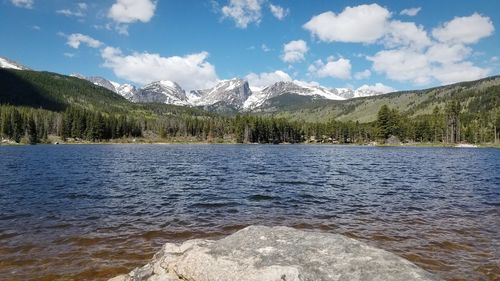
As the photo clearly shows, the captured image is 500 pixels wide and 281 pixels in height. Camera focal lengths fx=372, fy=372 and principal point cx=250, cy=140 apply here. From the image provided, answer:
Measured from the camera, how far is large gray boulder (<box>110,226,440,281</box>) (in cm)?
850

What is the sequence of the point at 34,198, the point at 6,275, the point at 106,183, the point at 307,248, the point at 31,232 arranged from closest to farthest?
the point at 307,248
the point at 6,275
the point at 31,232
the point at 34,198
the point at 106,183

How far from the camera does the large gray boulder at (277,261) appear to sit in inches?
335

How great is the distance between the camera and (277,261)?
907 centimetres

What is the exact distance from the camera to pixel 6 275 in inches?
554

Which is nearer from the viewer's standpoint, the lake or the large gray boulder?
the large gray boulder

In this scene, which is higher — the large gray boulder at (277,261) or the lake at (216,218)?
the large gray boulder at (277,261)

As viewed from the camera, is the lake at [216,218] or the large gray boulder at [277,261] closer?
the large gray boulder at [277,261]

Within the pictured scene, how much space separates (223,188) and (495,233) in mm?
24832

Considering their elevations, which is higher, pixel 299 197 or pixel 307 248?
pixel 307 248

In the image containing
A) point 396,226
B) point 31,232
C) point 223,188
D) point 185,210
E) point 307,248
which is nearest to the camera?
point 307,248

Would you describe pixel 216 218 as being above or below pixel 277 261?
below

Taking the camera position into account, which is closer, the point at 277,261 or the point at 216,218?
the point at 277,261

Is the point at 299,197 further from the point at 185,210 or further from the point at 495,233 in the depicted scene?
the point at 495,233

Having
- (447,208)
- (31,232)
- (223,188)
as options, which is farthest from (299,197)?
(31,232)
